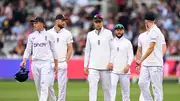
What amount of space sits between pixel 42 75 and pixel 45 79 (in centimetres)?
13

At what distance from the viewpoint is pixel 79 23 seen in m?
33.1

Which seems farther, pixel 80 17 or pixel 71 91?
pixel 80 17

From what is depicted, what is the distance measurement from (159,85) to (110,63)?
1.31 metres

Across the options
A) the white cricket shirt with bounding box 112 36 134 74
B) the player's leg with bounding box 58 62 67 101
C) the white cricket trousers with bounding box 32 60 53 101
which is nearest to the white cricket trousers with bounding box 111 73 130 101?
the white cricket shirt with bounding box 112 36 134 74

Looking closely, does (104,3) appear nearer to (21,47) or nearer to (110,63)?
(21,47)

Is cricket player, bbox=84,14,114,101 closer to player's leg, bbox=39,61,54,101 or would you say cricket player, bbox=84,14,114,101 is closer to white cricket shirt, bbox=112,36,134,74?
player's leg, bbox=39,61,54,101

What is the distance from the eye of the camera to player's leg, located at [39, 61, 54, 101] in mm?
16625

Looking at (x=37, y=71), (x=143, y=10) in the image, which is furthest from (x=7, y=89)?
(x=143, y=10)

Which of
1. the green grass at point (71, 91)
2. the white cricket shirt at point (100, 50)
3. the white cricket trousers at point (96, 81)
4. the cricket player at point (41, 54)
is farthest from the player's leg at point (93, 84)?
the green grass at point (71, 91)

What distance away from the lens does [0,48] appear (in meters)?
31.2

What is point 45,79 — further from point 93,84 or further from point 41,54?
point 93,84

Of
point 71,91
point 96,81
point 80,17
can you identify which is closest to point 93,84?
point 96,81

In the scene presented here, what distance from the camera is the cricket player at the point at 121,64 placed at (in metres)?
18.5

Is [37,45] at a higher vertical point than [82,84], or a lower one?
higher
